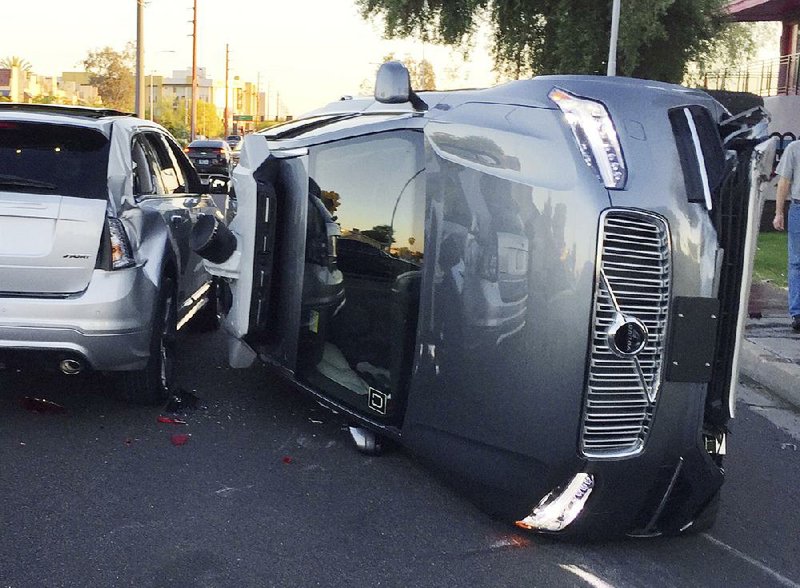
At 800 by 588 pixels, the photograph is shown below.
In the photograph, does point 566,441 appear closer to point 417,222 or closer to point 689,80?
point 417,222

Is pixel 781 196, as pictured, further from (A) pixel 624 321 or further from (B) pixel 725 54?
(B) pixel 725 54

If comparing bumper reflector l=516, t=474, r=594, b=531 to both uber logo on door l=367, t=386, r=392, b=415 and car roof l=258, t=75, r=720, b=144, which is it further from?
car roof l=258, t=75, r=720, b=144

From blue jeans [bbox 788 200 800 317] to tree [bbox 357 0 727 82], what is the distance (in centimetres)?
1811

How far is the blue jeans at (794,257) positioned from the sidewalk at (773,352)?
0.90 feet

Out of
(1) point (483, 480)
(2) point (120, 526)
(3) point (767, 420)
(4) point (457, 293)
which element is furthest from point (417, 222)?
(3) point (767, 420)

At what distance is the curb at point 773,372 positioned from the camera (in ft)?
23.1

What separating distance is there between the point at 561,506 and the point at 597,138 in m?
1.36

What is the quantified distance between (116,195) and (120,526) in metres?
1.99

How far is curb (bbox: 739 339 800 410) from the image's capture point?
7.05 m

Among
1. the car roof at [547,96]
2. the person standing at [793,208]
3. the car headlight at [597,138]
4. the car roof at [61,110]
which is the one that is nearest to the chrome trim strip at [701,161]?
the car roof at [547,96]

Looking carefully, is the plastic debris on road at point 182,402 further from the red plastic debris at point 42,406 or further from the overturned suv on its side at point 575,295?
the overturned suv on its side at point 575,295

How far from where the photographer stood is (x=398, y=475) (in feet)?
15.8

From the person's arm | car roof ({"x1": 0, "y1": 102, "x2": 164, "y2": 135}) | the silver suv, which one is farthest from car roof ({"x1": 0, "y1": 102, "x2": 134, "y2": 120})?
the person's arm

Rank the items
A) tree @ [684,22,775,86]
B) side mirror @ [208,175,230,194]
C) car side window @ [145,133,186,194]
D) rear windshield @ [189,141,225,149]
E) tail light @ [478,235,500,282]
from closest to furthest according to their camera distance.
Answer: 1. tail light @ [478,235,500,282]
2. car side window @ [145,133,186,194]
3. side mirror @ [208,175,230,194]
4. tree @ [684,22,775,86]
5. rear windshield @ [189,141,225,149]
